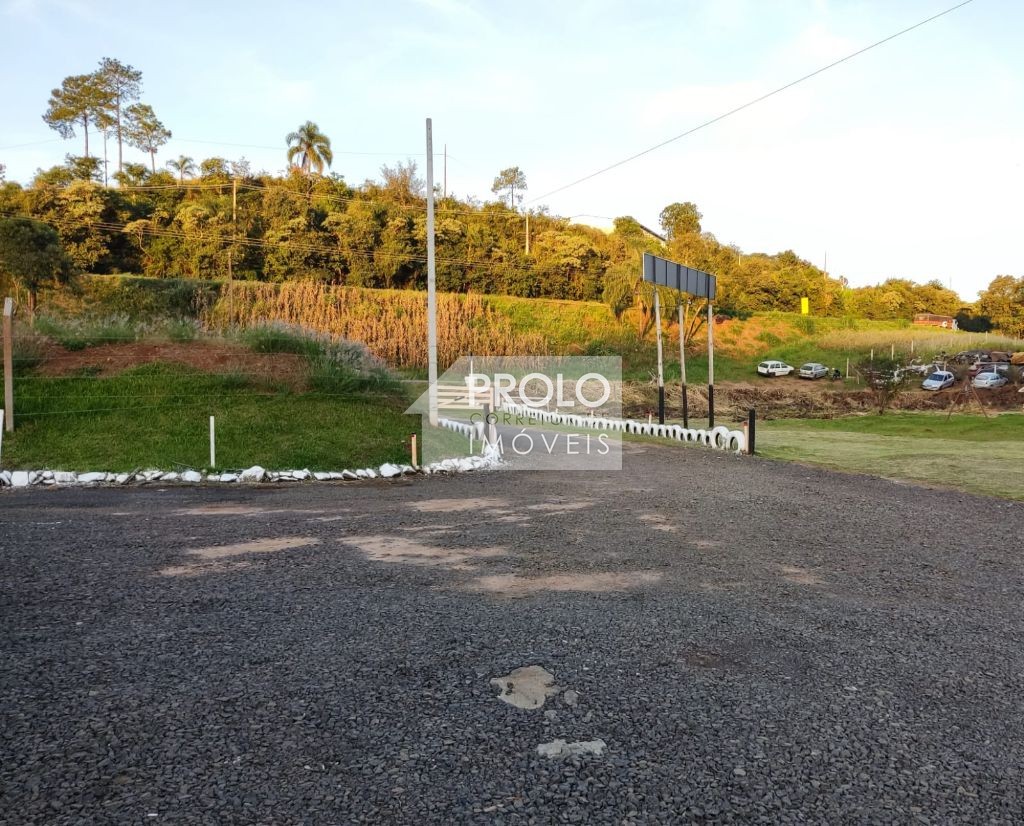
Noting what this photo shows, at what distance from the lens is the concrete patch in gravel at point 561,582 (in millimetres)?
5027

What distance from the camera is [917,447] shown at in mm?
15984

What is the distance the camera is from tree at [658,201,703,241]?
6209cm

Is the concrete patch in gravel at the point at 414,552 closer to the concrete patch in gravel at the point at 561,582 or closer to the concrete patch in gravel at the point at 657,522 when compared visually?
the concrete patch in gravel at the point at 561,582

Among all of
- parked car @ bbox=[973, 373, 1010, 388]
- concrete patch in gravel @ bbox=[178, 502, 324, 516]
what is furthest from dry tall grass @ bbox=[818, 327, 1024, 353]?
concrete patch in gravel @ bbox=[178, 502, 324, 516]

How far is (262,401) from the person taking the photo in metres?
14.0

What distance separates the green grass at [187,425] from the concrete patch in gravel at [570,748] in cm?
918

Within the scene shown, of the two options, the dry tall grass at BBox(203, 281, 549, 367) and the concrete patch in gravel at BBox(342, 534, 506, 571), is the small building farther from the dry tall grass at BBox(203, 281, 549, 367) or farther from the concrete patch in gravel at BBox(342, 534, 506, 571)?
the concrete patch in gravel at BBox(342, 534, 506, 571)

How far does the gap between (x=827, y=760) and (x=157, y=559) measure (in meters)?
5.18

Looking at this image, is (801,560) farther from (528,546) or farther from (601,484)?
(601,484)

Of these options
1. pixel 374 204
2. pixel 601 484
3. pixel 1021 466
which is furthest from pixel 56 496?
pixel 374 204

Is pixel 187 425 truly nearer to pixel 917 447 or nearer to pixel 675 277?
pixel 675 277

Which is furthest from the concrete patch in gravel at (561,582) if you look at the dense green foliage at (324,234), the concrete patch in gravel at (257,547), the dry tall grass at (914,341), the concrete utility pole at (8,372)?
the dry tall grass at (914,341)

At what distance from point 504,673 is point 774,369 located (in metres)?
38.9

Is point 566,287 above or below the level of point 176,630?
above
